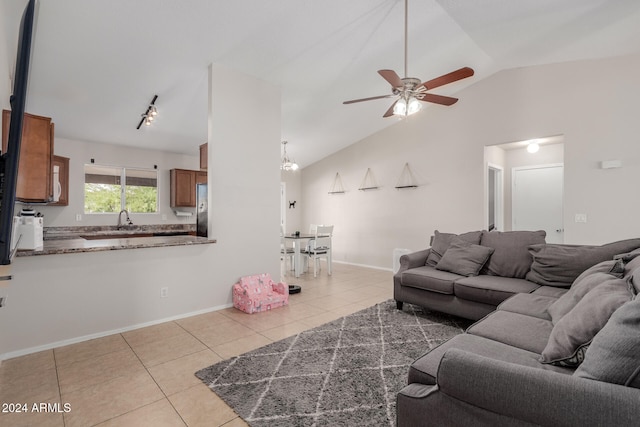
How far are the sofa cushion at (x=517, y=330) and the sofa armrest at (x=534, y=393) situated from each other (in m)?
0.68

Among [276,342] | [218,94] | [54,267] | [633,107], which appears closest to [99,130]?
[218,94]

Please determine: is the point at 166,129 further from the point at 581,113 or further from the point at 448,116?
the point at 581,113

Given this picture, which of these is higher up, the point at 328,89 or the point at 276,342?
the point at 328,89

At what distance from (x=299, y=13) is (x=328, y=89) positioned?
62.6 inches

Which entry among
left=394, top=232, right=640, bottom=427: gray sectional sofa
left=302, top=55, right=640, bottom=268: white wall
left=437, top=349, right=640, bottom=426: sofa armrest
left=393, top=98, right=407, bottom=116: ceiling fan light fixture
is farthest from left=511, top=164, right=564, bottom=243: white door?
left=437, top=349, right=640, bottom=426: sofa armrest

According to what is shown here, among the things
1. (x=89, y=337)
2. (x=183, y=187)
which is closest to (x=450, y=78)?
(x=89, y=337)

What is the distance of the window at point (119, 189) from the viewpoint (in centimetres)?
557

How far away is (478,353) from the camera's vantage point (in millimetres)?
1616

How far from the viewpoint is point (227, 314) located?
3637mm

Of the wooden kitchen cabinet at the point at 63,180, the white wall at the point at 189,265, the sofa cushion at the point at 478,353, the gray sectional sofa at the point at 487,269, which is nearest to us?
the sofa cushion at the point at 478,353

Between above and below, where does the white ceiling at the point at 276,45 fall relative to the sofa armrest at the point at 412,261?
above

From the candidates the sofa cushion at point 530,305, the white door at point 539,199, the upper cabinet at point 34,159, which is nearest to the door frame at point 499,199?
the white door at point 539,199

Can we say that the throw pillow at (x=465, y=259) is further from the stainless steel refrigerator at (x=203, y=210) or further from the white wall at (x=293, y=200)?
the white wall at (x=293, y=200)

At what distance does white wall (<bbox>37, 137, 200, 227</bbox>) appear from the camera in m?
5.21
